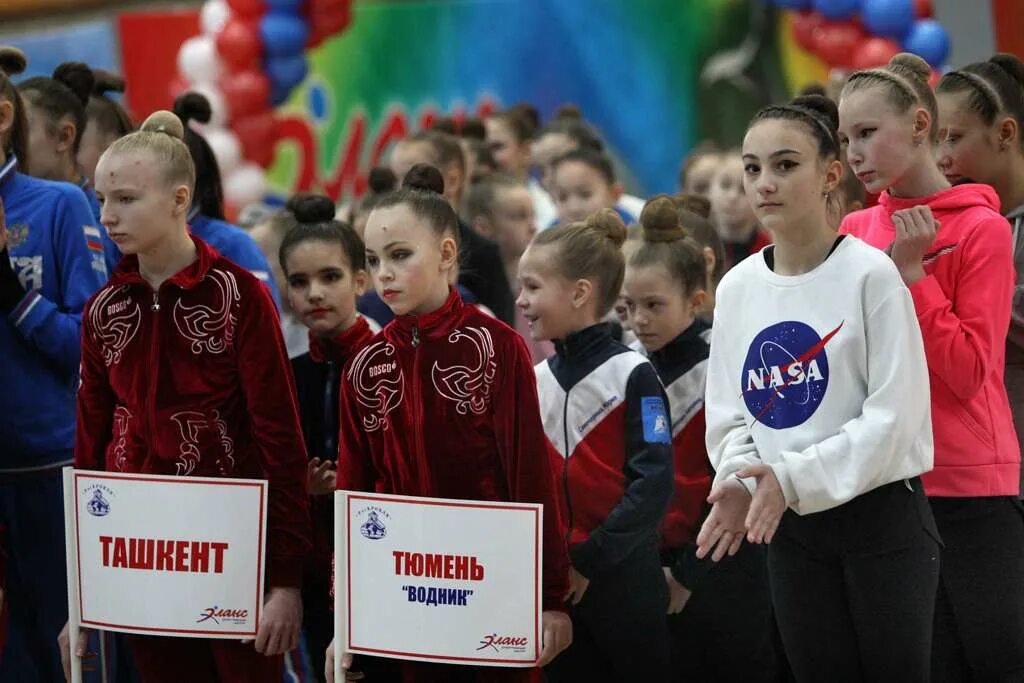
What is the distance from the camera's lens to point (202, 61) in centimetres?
900

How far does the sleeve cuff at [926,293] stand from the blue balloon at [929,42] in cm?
546

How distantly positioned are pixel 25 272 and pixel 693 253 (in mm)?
1757

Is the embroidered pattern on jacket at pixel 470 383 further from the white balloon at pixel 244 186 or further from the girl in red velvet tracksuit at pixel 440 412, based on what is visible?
the white balloon at pixel 244 186

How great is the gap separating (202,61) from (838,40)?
3.95m

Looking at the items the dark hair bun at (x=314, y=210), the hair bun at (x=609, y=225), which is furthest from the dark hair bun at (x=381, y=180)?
the hair bun at (x=609, y=225)

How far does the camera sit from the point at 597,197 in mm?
5637

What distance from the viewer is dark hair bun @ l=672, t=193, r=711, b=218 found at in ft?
15.0

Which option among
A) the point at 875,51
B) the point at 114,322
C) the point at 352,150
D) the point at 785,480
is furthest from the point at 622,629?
the point at 352,150

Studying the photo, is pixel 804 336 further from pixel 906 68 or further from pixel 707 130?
pixel 707 130

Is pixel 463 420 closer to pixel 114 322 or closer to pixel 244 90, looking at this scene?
pixel 114 322

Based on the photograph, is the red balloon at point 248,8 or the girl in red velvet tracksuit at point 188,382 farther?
the red balloon at point 248,8

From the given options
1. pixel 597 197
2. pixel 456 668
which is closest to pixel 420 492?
pixel 456 668

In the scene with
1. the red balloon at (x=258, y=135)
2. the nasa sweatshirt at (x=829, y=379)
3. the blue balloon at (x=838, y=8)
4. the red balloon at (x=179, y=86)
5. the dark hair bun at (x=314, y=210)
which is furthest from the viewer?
the red balloon at (x=179, y=86)

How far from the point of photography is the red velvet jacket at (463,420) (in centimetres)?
297
